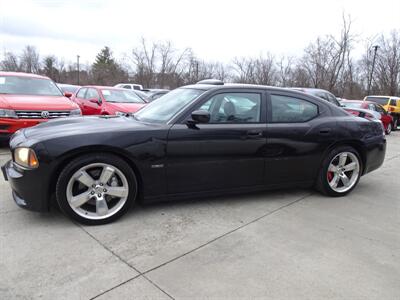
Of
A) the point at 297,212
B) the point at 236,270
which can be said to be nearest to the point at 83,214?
the point at 236,270

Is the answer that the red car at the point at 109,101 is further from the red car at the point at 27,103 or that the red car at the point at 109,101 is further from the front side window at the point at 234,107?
the front side window at the point at 234,107

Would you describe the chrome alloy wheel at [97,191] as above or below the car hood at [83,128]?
below

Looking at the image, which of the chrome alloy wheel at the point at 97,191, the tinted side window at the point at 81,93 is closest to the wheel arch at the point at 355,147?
the chrome alloy wheel at the point at 97,191

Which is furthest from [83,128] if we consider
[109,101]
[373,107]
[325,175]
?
[373,107]

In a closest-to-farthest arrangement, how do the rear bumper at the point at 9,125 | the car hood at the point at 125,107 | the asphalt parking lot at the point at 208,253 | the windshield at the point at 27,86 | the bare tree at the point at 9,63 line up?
the asphalt parking lot at the point at 208,253
the rear bumper at the point at 9,125
the windshield at the point at 27,86
the car hood at the point at 125,107
the bare tree at the point at 9,63

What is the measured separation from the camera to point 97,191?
10.2ft

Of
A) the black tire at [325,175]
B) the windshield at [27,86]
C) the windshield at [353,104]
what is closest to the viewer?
the black tire at [325,175]

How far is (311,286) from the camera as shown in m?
2.29

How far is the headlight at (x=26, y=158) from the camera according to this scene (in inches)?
114

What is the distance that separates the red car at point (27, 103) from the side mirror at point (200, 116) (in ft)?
13.1

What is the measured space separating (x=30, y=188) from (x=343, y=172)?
3.86 meters

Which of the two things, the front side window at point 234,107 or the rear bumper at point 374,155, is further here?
the rear bumper at point 374,155

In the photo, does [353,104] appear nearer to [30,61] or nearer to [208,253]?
[208,253]

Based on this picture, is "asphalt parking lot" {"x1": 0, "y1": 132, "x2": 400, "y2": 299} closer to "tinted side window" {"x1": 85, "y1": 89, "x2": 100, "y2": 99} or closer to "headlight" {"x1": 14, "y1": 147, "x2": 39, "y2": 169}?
"headlight" {"x1": 14, "y1": 147, "x2": 39, "y2": 169}
